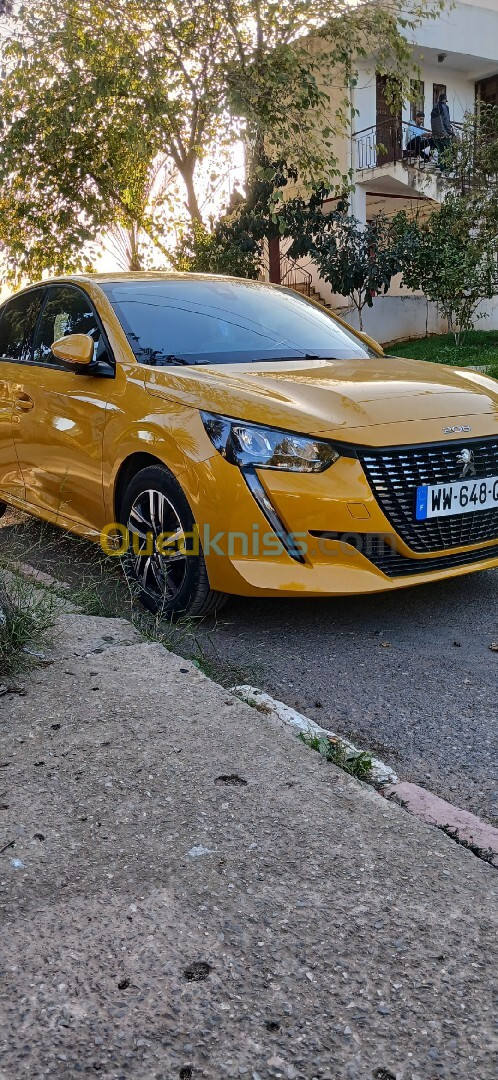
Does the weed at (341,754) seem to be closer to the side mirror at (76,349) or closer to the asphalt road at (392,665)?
the asphalt road at (392,665)

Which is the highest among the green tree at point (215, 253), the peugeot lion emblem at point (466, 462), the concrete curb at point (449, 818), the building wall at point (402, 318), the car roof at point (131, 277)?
the green tree at point (215, 253)

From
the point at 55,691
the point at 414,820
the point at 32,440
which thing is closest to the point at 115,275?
the point at 32,440

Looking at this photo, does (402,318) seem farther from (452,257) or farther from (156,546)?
(156,546)

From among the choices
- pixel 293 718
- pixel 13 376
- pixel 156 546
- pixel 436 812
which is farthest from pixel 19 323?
pixel 436 812

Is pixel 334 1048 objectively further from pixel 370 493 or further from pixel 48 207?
pixel 48 207

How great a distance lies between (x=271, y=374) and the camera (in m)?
4.11

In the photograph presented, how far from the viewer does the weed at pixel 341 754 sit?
8.32 ft

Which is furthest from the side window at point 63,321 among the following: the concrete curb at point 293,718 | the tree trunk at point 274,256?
the tree trunk at point 274,256

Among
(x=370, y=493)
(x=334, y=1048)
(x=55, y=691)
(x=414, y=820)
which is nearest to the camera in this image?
(x=334, y=1048)

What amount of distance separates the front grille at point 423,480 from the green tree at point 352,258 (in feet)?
49.3

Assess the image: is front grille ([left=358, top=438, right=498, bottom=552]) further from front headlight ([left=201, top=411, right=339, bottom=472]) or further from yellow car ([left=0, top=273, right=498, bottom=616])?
front headlight ([left=201, top=411, right=339, bottom=472])

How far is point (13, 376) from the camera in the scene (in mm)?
5406

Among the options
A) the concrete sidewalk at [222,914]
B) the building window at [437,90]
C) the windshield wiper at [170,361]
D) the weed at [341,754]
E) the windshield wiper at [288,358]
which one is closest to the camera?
the concrete sidewalk at [222,914]

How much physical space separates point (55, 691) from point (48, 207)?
55.0 feet
